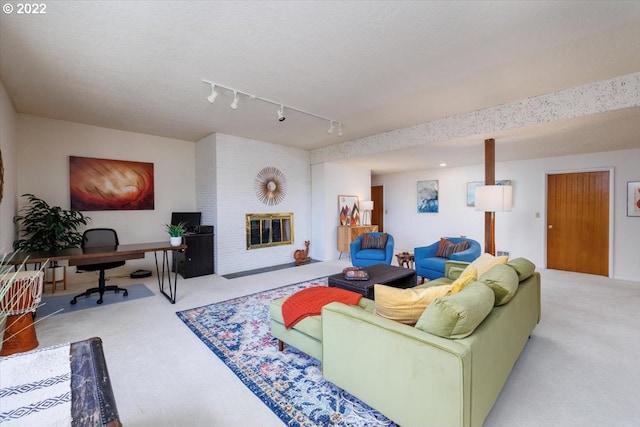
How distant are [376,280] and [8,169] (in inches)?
185

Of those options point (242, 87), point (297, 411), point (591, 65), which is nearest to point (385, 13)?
point (242, 87)

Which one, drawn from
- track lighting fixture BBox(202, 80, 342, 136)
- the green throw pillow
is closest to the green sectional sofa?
the green throw pillow

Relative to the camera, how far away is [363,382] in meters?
1.68

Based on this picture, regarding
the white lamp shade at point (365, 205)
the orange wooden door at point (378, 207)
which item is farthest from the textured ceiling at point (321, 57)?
the orange wooden door at point (378, 207)

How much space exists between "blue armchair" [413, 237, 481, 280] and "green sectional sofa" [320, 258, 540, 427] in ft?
7.15

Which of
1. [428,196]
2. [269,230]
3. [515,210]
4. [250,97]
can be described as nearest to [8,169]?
[250,97]

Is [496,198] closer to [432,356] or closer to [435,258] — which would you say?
[435,258]

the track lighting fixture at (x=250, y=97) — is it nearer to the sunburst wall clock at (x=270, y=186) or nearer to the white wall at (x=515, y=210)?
the sunburst wall clock at (x=270, y=186)

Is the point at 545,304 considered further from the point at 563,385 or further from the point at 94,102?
the point at 94,102

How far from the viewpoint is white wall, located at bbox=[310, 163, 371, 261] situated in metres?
6.46

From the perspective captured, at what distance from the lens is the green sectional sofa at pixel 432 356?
1329mm

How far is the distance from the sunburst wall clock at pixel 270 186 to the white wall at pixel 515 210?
3664mm

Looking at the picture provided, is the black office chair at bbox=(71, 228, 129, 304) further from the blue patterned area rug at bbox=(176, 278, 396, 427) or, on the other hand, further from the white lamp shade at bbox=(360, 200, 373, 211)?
the white lamp shade at bbox=(360, 200, 373, 211)

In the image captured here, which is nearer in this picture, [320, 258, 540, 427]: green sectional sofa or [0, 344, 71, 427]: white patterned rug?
[0, 344, 71, 427]: white patterned rug
